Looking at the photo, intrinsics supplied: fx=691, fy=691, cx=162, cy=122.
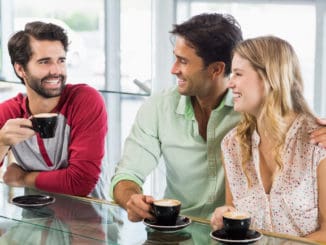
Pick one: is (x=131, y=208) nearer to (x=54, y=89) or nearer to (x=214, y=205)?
(x=214, y=205)

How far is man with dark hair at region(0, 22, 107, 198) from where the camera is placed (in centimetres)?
247

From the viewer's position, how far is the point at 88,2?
14.4 ft

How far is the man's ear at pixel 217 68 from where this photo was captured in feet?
7.91

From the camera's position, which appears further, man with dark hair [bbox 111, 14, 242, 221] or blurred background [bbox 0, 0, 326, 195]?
blurred background [bbox 0, 0, 326, 195]

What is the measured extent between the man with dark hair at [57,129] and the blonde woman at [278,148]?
2.19 ft

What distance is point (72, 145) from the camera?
256 cm

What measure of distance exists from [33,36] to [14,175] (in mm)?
569

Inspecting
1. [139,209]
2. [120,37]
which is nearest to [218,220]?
[139,209]

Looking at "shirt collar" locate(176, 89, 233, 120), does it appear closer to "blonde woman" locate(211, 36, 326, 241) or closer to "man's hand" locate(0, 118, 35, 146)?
"blonde woman" locate(211, 36, 326, 241)

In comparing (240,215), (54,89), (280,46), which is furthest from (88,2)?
(240,215)

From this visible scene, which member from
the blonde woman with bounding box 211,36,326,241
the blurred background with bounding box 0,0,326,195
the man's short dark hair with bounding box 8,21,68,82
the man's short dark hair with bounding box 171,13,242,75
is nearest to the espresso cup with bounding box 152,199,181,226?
the blonde woman with bounding box 211,36,326,241

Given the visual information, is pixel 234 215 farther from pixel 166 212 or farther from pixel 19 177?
pixel 19 177

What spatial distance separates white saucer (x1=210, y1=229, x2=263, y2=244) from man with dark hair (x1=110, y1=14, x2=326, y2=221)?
698 millimetres

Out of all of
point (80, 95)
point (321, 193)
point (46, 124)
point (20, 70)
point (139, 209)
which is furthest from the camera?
point (20, 70)
